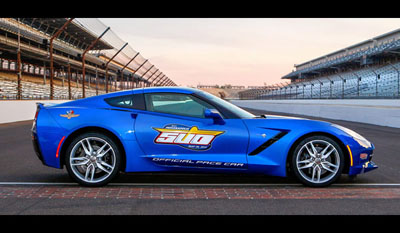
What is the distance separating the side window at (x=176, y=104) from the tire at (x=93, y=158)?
0.68 m

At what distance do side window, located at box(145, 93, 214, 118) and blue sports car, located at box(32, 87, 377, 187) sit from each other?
0.04ft

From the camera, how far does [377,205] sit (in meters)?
4.30

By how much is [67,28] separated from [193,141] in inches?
2175

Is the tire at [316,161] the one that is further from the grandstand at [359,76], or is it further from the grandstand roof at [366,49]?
the grandstand roof at [366,49]

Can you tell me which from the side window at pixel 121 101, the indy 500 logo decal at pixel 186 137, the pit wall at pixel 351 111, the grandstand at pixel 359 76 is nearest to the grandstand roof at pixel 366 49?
the grandstand at pixel 359 76

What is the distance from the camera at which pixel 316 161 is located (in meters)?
5.10

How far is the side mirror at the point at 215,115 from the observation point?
16.5ft

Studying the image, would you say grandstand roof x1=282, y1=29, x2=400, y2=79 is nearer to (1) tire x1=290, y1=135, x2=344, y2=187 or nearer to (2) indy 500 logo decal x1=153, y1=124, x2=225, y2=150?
(1) tire x1=290, y1=135, x2=344, y2=187

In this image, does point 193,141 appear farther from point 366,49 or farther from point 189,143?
point 366,49

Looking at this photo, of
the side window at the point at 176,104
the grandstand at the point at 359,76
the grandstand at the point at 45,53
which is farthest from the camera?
the grandstand at the point at 45,53
